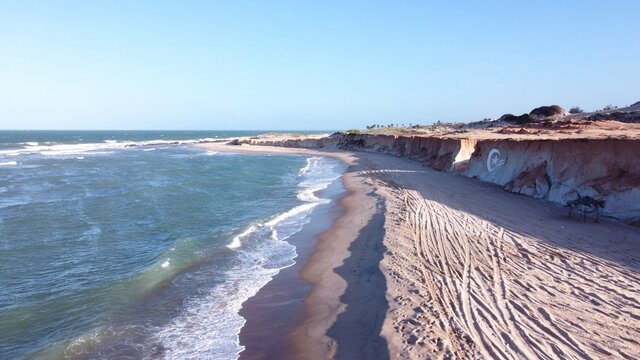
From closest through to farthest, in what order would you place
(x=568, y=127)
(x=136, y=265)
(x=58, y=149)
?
1. (x=136, y=265)
2. (x=568, y=127)
3. (x=58, y=149)

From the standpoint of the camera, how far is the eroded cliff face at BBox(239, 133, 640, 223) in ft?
49.9

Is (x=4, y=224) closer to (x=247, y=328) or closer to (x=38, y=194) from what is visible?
(x=38, y=194)

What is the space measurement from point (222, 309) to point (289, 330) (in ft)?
5.81

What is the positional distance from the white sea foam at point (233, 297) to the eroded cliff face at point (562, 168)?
9.98m

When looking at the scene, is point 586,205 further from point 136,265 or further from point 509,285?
point 136,265

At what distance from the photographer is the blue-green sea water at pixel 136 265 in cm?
816

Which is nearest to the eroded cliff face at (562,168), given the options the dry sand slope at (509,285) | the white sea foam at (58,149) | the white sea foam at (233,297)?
the dry sand slope at (509,285)

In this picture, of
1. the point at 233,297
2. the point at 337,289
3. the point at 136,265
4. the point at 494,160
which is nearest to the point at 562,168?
the point at 494,160

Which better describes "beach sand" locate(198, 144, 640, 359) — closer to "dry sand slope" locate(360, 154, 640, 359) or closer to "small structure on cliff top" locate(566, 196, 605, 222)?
"dry sand slope" locate(360, 154, 640, 359)

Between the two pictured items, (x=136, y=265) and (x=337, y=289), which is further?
(x=136, y=265)

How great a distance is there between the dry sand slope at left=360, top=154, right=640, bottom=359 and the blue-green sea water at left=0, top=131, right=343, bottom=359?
10.4ft

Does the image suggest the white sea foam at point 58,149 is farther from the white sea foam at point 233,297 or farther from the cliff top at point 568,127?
the white sea foam at point 233,297

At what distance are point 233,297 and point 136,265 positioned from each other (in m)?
3.74

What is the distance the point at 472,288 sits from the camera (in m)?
9.19
